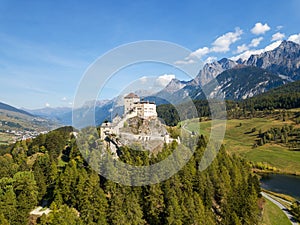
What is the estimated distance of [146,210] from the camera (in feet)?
115

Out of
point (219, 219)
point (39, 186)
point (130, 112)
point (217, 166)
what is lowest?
point (219, 219)

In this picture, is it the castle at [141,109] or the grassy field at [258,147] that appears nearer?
the castle at [141,109]

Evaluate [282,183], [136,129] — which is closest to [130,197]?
[136,129]

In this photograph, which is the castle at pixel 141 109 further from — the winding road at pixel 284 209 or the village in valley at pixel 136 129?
the winding road at pixel 284 209

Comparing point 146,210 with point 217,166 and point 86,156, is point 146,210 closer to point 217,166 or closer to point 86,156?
point 86,156

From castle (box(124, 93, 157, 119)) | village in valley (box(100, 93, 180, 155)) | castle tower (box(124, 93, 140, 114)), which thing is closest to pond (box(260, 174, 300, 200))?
village in valley (box(100, 93, 180, 155))

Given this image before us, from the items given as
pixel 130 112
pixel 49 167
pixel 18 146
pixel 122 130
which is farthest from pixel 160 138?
pixel 18 146

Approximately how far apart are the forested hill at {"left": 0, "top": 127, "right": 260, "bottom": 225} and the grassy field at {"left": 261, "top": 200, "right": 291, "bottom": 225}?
532 cm

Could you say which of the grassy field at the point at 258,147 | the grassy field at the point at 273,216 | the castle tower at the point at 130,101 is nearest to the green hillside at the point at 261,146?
the grassy field at the point at 258,147

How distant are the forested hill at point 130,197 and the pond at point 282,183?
23462 mm

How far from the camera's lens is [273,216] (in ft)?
152

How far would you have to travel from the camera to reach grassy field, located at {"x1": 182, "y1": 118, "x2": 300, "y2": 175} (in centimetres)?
9612

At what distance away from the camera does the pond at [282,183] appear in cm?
6541

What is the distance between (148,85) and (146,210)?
2096 cm
